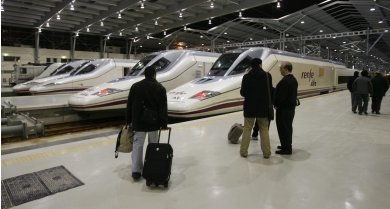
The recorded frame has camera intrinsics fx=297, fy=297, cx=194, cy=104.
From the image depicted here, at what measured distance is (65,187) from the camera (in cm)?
323

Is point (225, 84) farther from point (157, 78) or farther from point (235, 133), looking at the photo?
point (235, 133)

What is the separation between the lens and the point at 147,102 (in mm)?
3340

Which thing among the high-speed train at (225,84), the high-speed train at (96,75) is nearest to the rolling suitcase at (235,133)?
the high-speed train at (225,84)

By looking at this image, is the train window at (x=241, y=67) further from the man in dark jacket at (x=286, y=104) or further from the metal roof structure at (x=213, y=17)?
the metal roof structure at (x=213, y=17)

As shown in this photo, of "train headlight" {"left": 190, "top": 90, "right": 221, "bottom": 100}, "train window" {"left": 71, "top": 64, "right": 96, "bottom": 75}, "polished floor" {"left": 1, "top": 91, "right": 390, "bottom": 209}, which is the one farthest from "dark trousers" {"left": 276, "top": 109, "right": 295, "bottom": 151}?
"train window" {"left": 71, "top": 64, "right": 96, "bottom": 75}

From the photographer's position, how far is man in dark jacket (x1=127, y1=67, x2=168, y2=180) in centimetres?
333

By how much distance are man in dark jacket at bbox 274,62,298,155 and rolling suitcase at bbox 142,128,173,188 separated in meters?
1.94

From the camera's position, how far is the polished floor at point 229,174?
113 inches

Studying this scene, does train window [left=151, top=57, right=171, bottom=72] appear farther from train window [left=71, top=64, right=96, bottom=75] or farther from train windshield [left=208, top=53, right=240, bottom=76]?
train window [left=71, top=64, right=96, bottom=75]

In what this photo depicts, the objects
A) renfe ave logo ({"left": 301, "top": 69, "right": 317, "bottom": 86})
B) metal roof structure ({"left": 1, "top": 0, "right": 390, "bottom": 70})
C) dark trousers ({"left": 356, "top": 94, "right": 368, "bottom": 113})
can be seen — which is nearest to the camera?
dark trousers ({"left": 356, "top": 94, "right": 368, "bottom": 113})

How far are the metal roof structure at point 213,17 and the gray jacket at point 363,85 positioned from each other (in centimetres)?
878

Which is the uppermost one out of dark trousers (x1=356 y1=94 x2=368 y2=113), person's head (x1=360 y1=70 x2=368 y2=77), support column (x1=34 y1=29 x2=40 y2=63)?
support column (x1=34 y1=29 x2=40 y2=63)

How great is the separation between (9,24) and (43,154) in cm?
2272

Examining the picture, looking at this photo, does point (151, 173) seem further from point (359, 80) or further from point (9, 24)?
point (9, 24)
